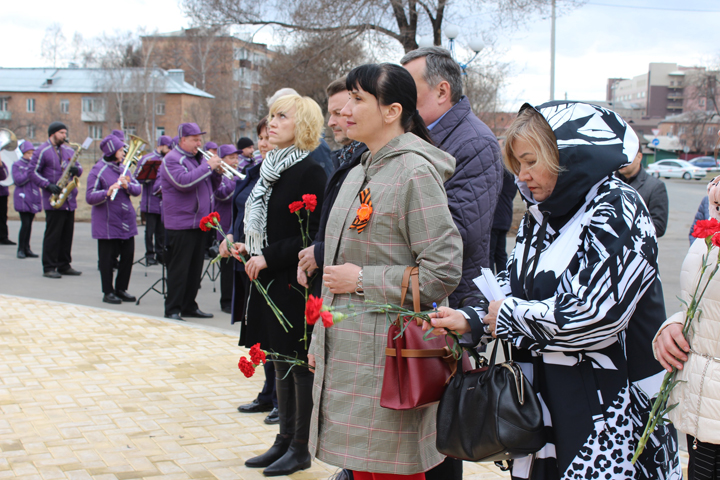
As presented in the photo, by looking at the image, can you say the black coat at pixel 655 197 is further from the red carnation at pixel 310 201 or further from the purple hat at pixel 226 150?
the purple hat at pixel 226 150

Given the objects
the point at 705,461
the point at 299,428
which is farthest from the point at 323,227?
the point at 705,461

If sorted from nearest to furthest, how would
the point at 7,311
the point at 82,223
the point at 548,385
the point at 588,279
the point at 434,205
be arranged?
the point at 588,279 < the point at 548,385 < the point at 434,205 < the point at 7,311 < the point at 82,223

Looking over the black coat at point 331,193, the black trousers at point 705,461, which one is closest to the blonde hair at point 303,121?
the black coat at point 331,193

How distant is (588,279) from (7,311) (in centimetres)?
786

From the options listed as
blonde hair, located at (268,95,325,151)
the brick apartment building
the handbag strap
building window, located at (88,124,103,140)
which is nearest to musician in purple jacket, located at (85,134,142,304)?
blonde hair, located at (268,95,325,151)

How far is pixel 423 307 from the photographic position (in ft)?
8.83

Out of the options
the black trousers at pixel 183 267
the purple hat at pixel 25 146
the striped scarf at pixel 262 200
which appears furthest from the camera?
the purple hat at pixel 25 146

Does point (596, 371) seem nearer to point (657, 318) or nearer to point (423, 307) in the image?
point (657, 318)

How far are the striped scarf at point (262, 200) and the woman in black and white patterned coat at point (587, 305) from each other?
1.95 metres

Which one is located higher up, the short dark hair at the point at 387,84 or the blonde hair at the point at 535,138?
the short dark hair at the point at 387,84

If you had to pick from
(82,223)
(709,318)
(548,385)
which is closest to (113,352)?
(548,385)

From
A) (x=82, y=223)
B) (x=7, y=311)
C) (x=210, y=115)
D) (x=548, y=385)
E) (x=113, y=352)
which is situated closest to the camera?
(x=548, y=385)

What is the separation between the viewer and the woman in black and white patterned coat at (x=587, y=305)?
2.06 m

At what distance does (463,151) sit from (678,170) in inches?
2058
